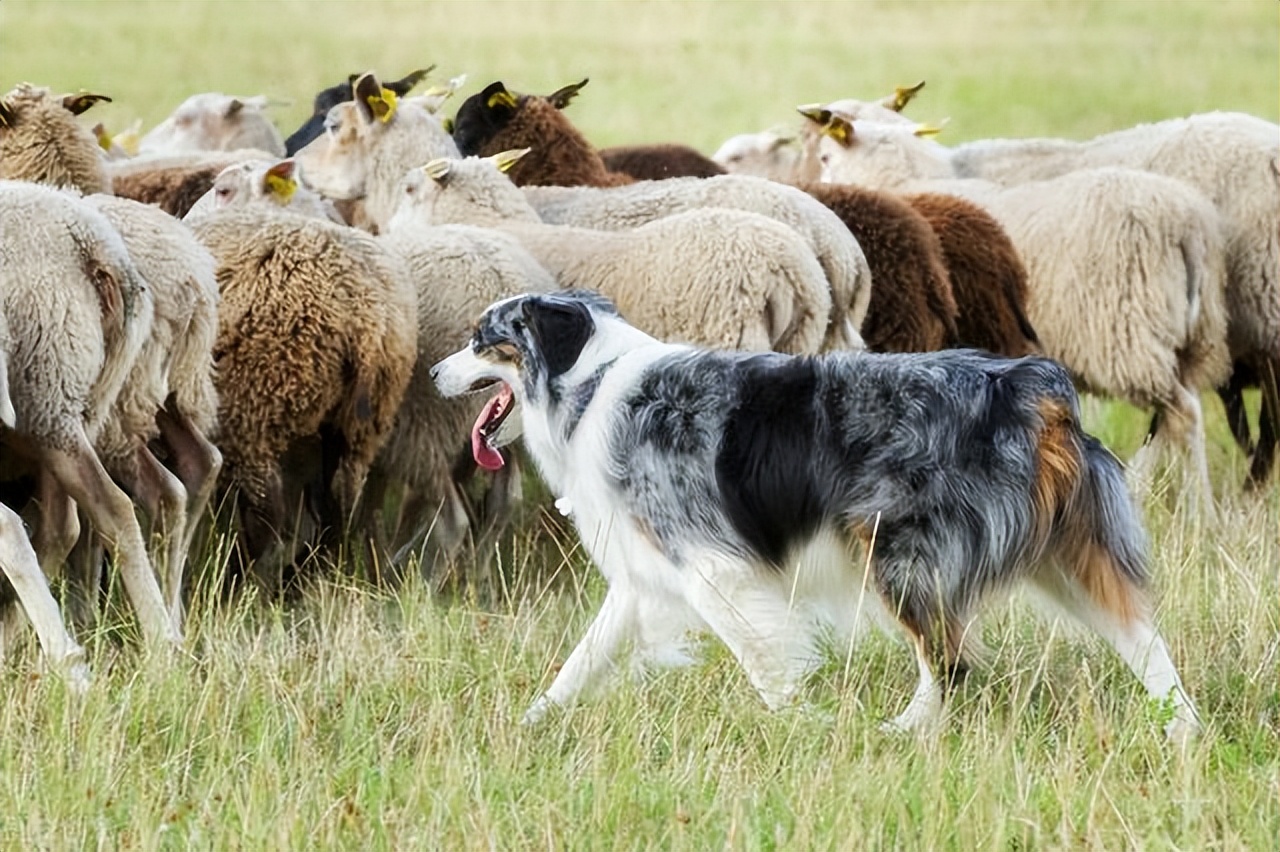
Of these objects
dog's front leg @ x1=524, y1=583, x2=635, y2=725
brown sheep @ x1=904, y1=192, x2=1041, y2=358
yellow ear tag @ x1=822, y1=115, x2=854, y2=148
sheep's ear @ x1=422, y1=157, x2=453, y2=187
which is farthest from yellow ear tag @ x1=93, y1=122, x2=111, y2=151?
dog's front leg @ x1=524, y1=583, x2=635, y2=725

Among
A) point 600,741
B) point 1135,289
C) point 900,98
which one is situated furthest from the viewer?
point 900,98

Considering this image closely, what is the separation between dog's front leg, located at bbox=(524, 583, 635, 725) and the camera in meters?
4.77

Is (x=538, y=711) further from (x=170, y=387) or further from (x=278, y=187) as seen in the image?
(x=278, y=187)

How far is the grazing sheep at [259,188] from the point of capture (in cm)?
775

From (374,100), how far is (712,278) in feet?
9.35

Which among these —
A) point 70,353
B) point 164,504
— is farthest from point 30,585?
point 164,504

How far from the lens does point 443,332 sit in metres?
6.90

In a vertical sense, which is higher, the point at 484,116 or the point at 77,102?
the point at 77,102

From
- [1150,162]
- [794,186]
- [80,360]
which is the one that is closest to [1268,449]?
[1150,162]

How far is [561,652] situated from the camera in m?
5.37

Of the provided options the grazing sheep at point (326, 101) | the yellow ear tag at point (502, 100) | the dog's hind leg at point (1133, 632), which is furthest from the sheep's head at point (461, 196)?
the dog's hind leg at point (1133, 632)

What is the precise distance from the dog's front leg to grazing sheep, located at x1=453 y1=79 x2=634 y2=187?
4.69 meters

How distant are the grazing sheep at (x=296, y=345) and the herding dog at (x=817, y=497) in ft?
5.10

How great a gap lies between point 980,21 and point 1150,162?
22.0 m
